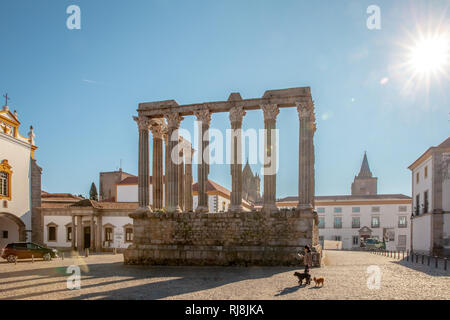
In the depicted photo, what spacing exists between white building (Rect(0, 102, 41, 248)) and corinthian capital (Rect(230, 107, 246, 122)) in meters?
19.9

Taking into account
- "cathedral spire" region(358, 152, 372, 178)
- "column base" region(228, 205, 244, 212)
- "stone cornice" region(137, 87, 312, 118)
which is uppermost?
"stone cornice" region(137, 87, 312, 118)

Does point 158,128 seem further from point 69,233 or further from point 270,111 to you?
point 69,233

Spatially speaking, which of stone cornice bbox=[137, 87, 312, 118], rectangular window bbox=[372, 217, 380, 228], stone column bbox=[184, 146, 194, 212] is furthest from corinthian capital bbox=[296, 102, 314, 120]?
rectangular window bbox=[372, 217, 380, 228]

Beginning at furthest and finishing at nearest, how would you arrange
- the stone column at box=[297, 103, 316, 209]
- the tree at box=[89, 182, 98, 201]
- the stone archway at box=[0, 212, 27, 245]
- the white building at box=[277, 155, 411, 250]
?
the tree at box=[89, 182, 98, 201]
the white building at box=[277, 155, 411, 250]
the stone archway at box=[0, 212, 27, 245]
the stone column at box=[297, 103, 316, 209]

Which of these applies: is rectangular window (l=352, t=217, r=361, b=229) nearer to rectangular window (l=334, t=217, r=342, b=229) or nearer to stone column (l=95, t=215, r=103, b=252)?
rectangular window (l=334, t=217, r=342, b=229)

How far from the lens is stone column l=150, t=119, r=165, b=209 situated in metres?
20.7

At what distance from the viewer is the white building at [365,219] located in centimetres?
4922

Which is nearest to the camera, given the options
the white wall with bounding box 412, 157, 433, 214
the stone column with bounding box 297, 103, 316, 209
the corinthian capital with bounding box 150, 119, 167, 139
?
the stone column with bounding box 297, 103, 316, 209

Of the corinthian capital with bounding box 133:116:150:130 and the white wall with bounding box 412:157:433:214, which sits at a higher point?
the corinthian capital with bounding box 133:116:150:130

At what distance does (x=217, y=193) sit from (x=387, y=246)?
26617mm

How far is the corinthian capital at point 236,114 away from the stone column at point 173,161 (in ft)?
10.6

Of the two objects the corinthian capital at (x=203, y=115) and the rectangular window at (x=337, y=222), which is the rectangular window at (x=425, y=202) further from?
the rectangular window at (x=337, y=222)

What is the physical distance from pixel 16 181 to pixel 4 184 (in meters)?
1.14
